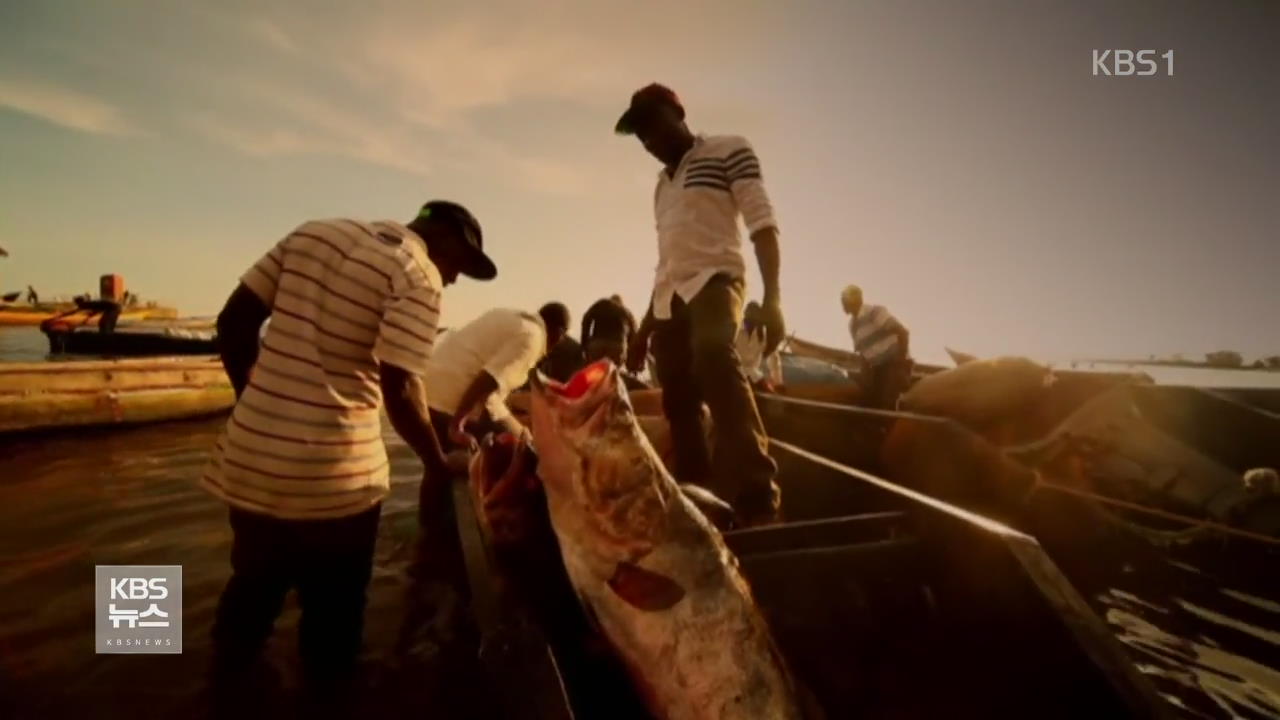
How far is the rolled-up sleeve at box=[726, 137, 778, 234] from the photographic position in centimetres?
345

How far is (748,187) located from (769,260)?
0.50 m

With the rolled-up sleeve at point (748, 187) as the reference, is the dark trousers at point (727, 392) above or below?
below

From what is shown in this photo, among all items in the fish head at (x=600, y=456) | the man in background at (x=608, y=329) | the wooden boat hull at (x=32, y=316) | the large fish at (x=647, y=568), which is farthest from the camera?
the wooden boat hull at (x=32, y=316)

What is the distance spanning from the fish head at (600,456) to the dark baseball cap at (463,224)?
56.1 inches

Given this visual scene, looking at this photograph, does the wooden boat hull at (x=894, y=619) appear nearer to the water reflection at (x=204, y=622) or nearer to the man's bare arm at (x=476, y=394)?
the water reflection at (x=204, y=622)

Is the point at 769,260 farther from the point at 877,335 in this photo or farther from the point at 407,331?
the point at 877,335

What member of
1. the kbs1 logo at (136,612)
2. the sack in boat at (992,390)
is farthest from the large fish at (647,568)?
the sack in boat at (992,390)

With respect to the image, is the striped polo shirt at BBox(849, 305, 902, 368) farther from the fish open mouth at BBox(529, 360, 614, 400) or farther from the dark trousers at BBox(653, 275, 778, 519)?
the fish open mouth at BBox(529, 360, 614, 400)

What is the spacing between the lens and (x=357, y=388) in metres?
2.35

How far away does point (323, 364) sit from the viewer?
7.40ft

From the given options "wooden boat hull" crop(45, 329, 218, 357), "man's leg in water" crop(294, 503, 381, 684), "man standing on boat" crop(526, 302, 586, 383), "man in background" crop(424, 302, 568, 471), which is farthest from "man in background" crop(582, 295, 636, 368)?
"wooden boat hull" crop(45, 329, 218, 357)

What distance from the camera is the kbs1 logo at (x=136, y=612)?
3092 millimetres

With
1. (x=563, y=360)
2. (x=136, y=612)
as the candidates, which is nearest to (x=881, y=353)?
(x=563, y=360)

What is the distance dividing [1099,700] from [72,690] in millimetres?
4438
